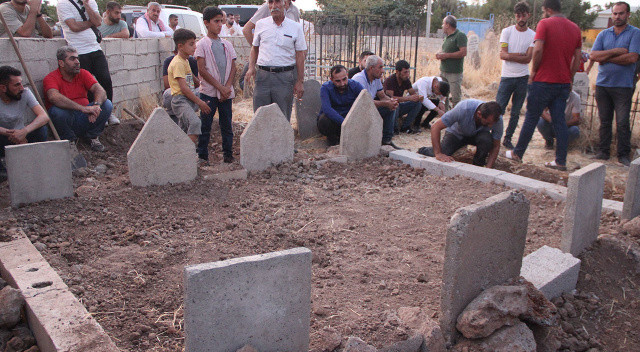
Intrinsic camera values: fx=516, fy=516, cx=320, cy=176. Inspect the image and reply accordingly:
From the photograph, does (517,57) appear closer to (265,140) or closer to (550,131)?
(550,131)

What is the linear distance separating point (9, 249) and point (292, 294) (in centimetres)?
216

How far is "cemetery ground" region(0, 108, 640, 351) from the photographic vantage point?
289 cm

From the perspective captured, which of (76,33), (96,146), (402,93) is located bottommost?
(96,146)

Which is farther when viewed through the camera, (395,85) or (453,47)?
(453,47)

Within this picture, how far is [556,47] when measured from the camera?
591cm

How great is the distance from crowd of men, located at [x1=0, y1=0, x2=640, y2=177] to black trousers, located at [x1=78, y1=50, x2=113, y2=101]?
0.01 metres

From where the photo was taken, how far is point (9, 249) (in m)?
3.35

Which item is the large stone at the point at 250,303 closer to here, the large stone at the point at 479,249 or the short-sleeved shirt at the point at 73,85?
the large stone at the point at 479,249

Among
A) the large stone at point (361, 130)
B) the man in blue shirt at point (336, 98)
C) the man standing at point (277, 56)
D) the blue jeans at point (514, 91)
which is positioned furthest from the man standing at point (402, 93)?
the man standing at point (277, 56)

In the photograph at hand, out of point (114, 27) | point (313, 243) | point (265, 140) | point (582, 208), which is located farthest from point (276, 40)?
point (582, 208)

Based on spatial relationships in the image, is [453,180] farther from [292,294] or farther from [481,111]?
[292,294]

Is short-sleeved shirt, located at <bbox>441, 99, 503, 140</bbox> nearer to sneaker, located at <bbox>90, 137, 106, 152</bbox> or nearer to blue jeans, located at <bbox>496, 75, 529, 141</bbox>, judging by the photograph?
blue jeans, located at <bbox>496, 75, 529, 141</bbox>

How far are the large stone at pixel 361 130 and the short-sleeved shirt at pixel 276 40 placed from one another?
1035 mm

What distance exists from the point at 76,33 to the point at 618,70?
6677 millimetres
